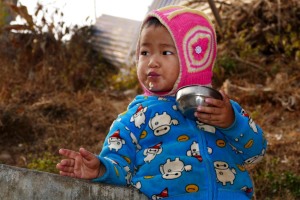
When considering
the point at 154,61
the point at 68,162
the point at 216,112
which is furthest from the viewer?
the point at 154,61

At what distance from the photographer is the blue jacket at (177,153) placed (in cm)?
239

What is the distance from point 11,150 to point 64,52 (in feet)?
10.3

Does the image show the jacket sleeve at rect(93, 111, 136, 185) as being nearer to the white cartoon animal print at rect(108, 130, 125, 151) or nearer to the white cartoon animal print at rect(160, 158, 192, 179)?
the white cartoon animal print at rect(108, 130, 125, 151)

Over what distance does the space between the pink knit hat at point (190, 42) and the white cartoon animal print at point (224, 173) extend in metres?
0.41

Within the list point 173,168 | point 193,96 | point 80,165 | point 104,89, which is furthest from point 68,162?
point 104,89

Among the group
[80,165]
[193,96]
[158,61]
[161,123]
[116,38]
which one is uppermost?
[116,38]

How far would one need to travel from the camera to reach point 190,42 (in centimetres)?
270

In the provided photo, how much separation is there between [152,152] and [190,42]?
0.54 m

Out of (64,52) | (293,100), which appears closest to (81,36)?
(64,52)

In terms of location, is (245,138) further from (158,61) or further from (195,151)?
(158,61)

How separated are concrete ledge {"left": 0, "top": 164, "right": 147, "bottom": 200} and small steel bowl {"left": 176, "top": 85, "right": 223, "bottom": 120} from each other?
17.0 inches

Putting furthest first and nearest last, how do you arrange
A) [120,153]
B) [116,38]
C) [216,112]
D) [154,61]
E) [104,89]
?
[116,38] → [104,89] → [154,61] → [120,153] → [216,112]

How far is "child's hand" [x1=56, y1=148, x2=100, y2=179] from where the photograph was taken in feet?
7.34

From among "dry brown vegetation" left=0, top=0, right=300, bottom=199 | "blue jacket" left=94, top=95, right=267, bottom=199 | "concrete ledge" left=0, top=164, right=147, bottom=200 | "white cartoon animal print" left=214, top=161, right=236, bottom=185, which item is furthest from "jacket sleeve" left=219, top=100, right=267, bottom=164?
"dry brown vegetation" left=0, top=0, right=300, bottom=199
